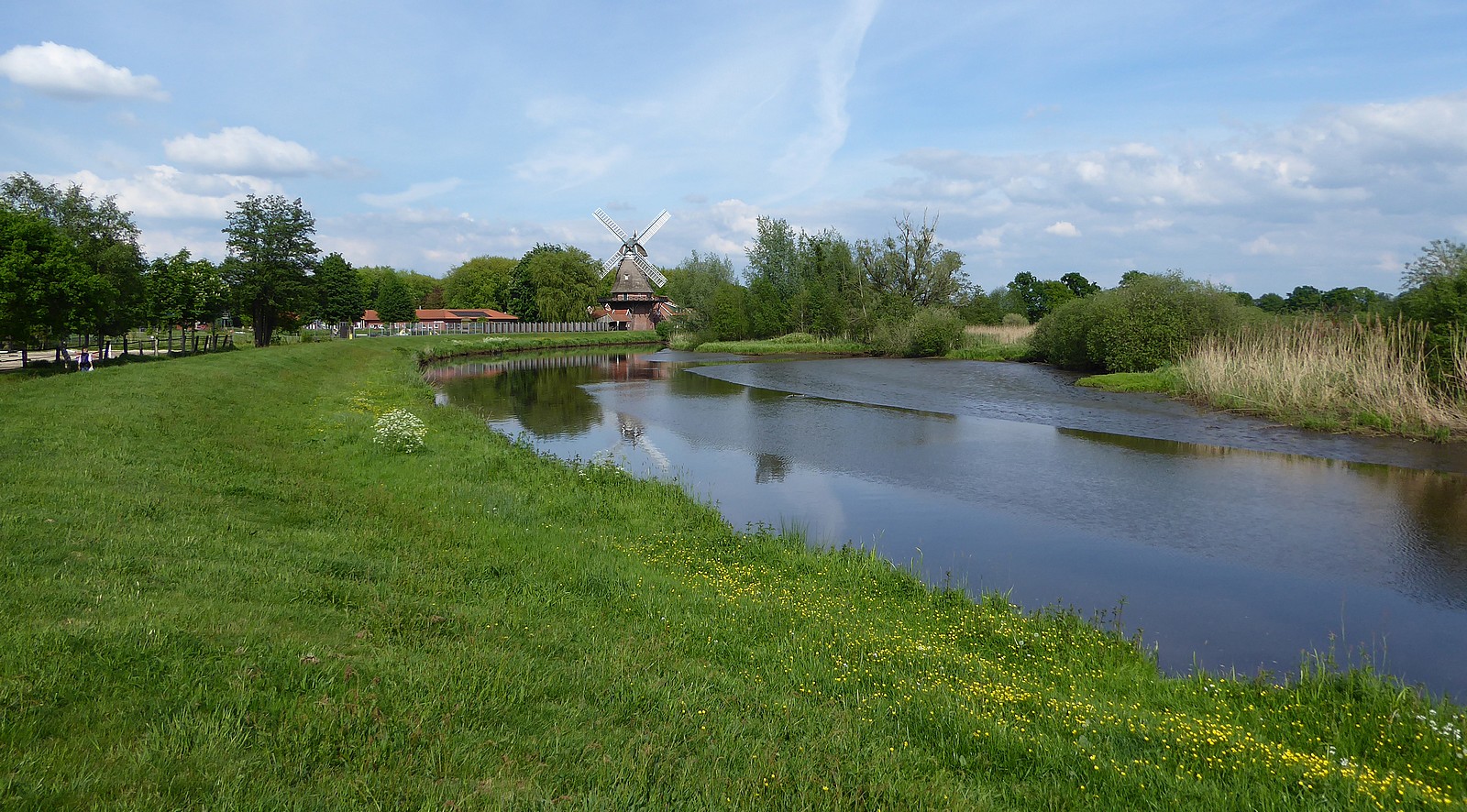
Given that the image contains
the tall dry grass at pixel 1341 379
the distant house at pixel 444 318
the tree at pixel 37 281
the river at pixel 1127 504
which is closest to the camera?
the river at pixel 1127 504

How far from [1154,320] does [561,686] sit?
34872mm

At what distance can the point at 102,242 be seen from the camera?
3422cm

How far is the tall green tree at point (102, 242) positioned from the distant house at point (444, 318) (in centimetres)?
6145

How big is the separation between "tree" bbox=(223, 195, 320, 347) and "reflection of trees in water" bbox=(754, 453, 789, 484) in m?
40.9

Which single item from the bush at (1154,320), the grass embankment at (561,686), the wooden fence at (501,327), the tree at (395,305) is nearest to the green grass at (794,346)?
the bush at (1154,320)

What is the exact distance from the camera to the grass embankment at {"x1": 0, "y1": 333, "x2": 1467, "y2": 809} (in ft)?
12.5

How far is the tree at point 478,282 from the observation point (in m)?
124

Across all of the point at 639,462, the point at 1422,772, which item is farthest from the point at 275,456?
the point at 1422,772

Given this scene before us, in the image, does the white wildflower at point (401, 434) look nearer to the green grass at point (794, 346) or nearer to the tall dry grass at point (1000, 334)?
the tall dry grass at point (1000, 334)

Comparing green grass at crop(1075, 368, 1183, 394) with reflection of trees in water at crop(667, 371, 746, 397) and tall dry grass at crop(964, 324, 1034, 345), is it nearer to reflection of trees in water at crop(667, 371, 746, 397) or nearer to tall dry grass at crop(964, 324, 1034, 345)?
reflection of trees in water at crop(667, 371, 746, 397)

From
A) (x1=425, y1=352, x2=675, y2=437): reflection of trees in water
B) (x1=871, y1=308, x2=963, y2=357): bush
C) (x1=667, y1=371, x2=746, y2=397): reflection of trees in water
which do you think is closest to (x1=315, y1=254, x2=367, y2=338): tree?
(x1=425, y1=352, x2=675, y2=437): reflection of trees in water

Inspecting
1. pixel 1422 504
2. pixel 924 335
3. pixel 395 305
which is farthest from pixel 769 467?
pixel 395 305

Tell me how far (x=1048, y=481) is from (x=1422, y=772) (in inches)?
416

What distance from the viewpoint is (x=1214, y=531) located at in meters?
11.8
